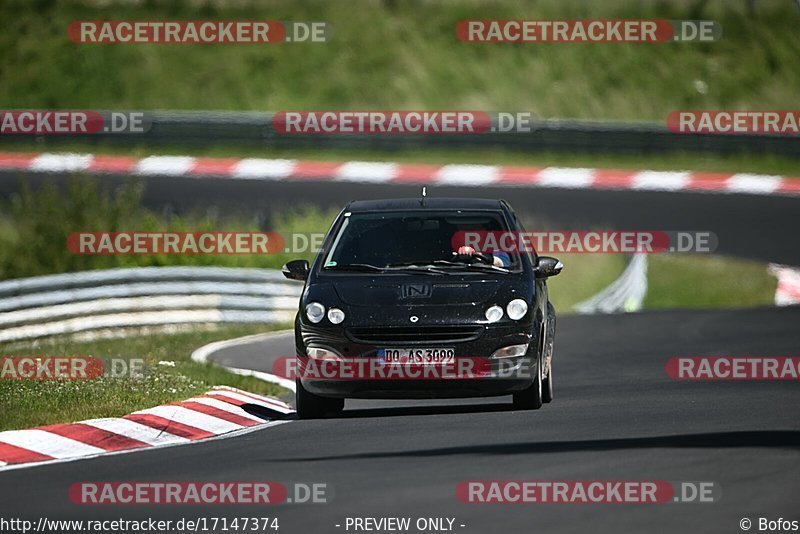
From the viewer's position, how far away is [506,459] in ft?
31.3

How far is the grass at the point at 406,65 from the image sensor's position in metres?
40.7

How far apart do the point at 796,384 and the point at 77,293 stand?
9.87m

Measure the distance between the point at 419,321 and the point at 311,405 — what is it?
3.82 ft

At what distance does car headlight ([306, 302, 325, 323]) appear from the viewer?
11.9 metres

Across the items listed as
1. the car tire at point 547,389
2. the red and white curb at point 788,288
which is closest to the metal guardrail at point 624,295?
the red and white curb at point 788,288

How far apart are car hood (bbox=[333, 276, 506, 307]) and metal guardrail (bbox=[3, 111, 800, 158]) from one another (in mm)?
22523

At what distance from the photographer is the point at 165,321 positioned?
21.8m

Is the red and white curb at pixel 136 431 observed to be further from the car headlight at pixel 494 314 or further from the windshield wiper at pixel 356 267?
the car headlight at pixel 494 314
